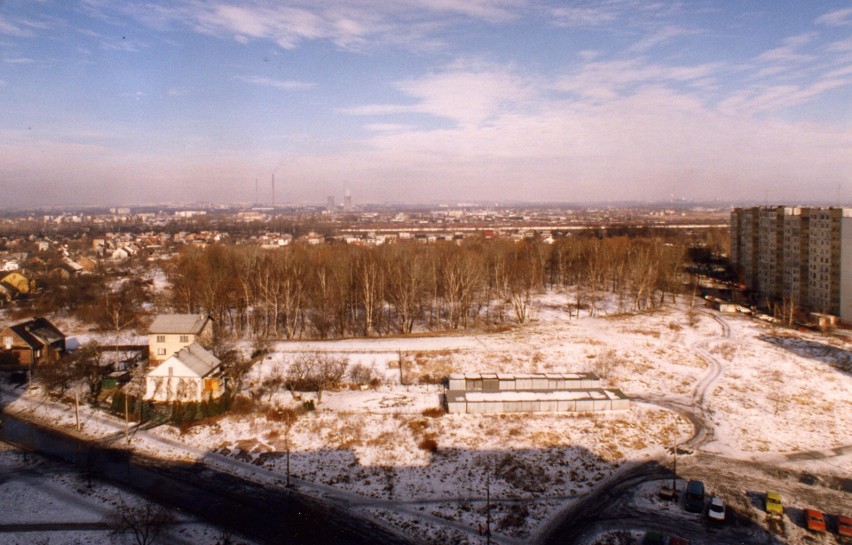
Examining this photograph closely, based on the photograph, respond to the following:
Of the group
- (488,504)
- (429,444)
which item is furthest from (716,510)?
(429,444)

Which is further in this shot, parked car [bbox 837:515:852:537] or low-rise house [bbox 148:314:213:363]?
low-rise house [bbox 148:314:213:363]

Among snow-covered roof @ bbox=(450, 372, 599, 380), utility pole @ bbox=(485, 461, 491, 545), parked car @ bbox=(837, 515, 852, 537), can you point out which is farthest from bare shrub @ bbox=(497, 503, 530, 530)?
snow-covered roof @ bbox=(450, 372, 599, 380)

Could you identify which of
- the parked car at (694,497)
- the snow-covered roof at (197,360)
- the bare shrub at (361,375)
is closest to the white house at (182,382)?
the snow-covered roof at (197,360)

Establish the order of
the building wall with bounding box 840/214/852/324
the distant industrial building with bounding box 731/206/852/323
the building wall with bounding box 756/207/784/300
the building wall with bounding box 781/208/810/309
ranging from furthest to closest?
1. the building wall with bounding box 756/207/784/300
2. the building wall with bounding box 781/208/810/309
3. the distant industrial building with bounding box 731/206/852/323
4. the building wall with bounding box 840/214/852/324

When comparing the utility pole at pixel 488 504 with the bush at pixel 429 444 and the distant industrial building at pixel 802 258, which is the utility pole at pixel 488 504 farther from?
the distant industrial building at pixel 802 258

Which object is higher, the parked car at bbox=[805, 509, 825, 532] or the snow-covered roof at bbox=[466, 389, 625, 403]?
the snow-covered roof at bbox=[466, 389, 625, 403]

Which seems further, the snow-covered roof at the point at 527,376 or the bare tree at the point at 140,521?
the snow-covered roof at the point at 527,376

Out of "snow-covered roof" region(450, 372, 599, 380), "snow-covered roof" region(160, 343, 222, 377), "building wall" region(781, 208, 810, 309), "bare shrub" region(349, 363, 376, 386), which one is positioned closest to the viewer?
"snow-covered roof" region(160, 343, 222, 377)

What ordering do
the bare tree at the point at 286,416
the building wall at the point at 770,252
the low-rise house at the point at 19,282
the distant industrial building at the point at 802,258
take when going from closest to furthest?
the bare tree at the point at 286,416 → the distant industrial building at the point at 802,258 → the building wall at the point at 770,252 → the low-rise house at the point at 19,282

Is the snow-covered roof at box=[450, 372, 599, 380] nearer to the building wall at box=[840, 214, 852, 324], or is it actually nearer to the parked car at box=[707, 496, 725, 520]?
the parked car at box=[707, 496, 725, 520]
